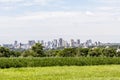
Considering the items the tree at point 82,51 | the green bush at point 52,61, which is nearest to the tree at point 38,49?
the tree at point 82,51

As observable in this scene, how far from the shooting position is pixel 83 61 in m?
47.7

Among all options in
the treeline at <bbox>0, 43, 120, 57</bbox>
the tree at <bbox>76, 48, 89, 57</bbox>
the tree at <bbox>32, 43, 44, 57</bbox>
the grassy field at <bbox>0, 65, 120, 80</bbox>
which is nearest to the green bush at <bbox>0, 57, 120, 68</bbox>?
the grassy field at <bbox>0, 65, 120, 80</bbox>

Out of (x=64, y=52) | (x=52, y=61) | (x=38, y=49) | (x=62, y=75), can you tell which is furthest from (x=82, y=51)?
(x=62, y=75)

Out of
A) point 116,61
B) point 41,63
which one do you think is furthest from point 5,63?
point 116,61

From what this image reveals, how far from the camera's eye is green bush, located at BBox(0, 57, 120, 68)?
1674 inches

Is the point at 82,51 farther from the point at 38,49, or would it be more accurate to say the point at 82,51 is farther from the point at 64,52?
the point at 38,49

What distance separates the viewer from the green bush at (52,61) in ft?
139

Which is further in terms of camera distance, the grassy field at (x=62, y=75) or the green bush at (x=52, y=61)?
the green bush at (x=52, y=61)

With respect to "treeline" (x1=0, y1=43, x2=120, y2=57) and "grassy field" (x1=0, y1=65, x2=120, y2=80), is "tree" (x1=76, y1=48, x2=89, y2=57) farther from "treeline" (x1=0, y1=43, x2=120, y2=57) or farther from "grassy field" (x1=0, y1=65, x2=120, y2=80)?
"grassy field" (x1=0, y1=65, x2=120, y2=80)

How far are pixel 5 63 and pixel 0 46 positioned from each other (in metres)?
21.8

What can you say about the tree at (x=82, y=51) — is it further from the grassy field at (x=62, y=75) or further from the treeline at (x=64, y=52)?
the grassy field at (x=62, y=75)

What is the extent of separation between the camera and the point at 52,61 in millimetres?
45906

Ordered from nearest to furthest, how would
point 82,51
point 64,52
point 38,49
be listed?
point 38,49 < point 64,52 < point 82,51

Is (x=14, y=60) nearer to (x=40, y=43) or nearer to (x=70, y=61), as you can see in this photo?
(x=70, y=61)
